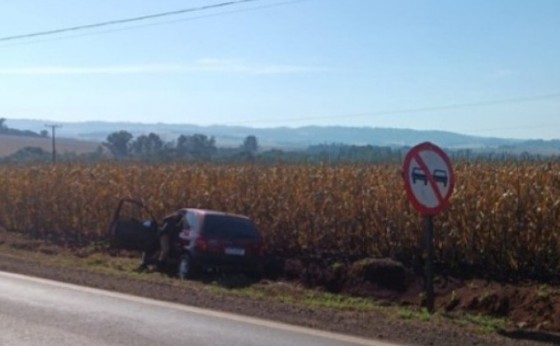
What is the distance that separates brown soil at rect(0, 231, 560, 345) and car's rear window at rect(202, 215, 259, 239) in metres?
0.82

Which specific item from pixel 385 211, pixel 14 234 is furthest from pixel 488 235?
pixel 14 234

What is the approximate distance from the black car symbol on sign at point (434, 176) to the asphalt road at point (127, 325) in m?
2.69

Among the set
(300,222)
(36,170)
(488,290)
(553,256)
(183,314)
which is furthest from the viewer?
(36,170)

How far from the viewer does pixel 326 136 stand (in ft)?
341

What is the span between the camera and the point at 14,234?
30.8 meters

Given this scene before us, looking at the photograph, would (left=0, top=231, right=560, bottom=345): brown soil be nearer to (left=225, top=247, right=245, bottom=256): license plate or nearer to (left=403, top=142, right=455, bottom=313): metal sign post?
(left=225, top=247, right=245, bottom=256): license plate

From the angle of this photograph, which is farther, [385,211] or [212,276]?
[385,211]

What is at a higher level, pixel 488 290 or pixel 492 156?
pixel 492 156

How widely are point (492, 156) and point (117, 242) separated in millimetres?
10994

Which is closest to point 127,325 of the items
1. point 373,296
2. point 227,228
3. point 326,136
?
point 373,296

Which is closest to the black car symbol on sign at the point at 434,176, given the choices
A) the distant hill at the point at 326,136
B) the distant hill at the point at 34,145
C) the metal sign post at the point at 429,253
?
the metal sign post at the point at 429,253

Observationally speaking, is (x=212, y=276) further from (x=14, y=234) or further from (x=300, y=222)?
(x=14, y=234)

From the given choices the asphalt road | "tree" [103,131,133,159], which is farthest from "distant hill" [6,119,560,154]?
the asphalt road

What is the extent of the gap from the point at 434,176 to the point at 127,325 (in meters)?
4.52
